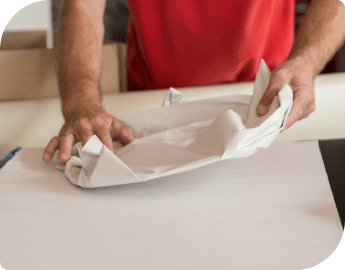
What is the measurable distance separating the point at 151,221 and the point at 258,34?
87cm

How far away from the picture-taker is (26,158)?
2.80 ft

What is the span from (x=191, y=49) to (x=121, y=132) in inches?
19.4

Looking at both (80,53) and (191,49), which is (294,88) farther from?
(80,53)

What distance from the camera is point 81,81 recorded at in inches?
38.0

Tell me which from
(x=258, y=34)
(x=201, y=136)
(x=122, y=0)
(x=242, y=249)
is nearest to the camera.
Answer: (x=242, y=249)

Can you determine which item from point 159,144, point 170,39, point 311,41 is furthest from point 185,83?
point 159,144

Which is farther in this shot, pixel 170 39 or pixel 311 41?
pixel 170 39

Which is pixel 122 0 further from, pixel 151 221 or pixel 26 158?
pixel 151 221

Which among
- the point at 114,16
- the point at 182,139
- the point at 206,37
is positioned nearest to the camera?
the point at 182,139

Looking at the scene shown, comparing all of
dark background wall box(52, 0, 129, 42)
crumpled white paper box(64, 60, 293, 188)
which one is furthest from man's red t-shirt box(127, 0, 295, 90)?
dark background wall box(52, 0, 129, 42)

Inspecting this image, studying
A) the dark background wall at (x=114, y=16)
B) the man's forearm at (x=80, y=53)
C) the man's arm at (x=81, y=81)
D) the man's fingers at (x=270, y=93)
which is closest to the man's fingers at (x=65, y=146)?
the man's arm at (x=81, y=81)

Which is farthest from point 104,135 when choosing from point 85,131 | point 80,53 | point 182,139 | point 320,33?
point 320,33

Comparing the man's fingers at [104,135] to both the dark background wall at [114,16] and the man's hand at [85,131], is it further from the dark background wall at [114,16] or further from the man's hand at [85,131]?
the dark background wall at [114,16]

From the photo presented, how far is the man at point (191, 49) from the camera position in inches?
33.2
